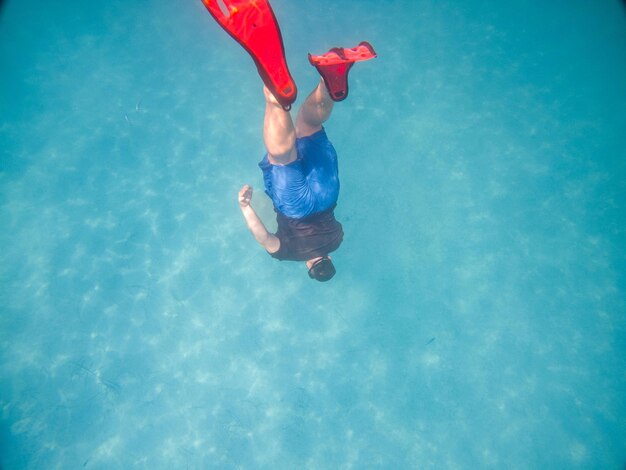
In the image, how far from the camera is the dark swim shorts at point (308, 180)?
4.46 meters

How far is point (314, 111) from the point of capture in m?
4.26

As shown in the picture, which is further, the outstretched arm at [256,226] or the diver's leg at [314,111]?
the outstretched arm at [256,226]

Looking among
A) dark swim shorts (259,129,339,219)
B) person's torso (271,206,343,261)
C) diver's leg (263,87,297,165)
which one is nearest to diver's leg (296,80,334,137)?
dark swim shorts (259,129,339,219)

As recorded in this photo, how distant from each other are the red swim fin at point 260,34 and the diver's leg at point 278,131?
0.27 metres

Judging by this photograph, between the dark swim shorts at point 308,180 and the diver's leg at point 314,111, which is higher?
the diver's leg at point 314,111

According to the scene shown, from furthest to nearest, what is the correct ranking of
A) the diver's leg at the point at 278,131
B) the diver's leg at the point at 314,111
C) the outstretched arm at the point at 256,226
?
1. the outstretched arm at the point at 256,226
2. the diver's leg at the point at 314,111
3. the diver's leg at the point at 278,131

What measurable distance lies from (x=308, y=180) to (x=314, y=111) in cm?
86

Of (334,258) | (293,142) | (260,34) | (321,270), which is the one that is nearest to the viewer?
(260,34)

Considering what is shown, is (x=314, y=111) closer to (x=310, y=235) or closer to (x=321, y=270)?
(x=310, y=235)

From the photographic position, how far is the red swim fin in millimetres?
2930

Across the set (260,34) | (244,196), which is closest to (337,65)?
(260,34)

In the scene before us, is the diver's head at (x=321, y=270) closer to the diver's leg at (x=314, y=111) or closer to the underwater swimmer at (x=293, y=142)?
the underwater swimmer at (x=293, y=142)

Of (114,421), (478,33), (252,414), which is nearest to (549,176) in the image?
(478,33)

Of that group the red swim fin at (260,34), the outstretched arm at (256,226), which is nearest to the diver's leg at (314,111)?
the red swim fin at (260,34)
